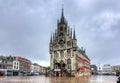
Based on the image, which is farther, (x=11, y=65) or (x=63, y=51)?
(x=11, y=65)

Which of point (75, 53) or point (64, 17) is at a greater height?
point (64, 17)

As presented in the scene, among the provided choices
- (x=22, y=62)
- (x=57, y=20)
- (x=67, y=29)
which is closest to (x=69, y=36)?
(x=67, y=29)

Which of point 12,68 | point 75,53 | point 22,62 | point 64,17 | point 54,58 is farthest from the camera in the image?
point 22,62

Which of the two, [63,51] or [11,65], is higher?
[63,51]

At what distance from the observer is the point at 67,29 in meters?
96.1

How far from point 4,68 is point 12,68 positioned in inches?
304

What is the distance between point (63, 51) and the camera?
308 feet

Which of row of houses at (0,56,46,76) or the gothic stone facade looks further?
row of houses at (0,56,46,76)

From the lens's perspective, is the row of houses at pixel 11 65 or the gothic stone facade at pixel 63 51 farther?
the row of houses at pixel 11 65

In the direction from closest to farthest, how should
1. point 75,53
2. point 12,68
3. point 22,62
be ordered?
point 75,53, point 12,68, point 22,62

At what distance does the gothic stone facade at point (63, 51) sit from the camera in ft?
295

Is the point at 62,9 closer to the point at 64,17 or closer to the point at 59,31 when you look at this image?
the point at 64,17

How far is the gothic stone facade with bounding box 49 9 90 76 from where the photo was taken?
89938 mm

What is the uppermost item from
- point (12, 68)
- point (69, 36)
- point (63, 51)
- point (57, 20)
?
point (57, 20)
